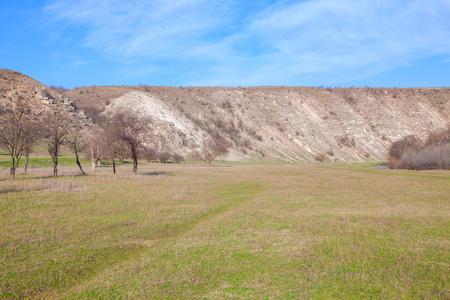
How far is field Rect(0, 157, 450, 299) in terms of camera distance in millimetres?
6188

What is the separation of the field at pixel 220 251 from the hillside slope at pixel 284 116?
60539 mm

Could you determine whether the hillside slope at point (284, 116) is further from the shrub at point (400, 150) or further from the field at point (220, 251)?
the field at point (220, 251)

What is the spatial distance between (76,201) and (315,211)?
11.9 meters

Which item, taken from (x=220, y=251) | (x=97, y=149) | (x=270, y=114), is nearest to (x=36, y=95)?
(x=97, y=149)

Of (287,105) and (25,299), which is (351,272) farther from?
(287,105)

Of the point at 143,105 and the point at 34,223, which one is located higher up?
the point at 143,105

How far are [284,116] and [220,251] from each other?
10383 cm

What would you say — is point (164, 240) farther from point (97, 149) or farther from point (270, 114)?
point (270, 114)

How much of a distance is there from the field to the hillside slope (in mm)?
60539

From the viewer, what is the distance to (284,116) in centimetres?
10900

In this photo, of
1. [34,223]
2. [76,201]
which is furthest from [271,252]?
[76,201]

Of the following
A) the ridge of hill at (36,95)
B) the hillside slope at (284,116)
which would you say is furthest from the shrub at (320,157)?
the ridge of hill at (36,95)

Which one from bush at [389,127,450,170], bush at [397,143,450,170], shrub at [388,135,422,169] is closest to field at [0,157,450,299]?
bush at [397,143,450,170]

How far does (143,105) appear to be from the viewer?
3243 inches
